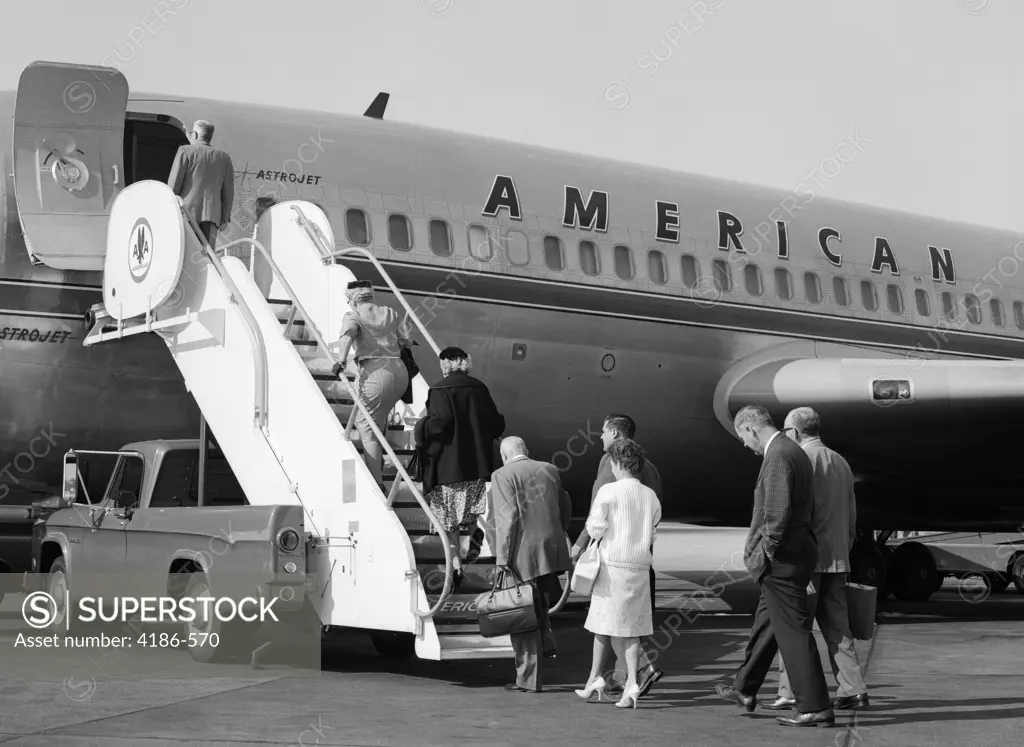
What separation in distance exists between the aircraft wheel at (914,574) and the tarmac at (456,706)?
28.3 feet

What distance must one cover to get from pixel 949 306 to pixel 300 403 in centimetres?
1087

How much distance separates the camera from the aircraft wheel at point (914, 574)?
19.2 meters

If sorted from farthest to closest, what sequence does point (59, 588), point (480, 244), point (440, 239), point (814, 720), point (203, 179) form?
point (480, 244)
point (440, 239)
point (203, 179)
point (59, 588)
point (814, 720)

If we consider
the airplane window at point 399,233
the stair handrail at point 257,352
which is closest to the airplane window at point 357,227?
the airplane window at point 399,233

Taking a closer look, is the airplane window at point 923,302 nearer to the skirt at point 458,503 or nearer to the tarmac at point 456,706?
the tarmac at point 456,706

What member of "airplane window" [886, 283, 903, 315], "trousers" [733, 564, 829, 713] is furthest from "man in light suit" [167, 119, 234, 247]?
"airplane window" [886, 283, 903, 315]

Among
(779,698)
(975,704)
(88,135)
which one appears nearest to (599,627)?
(779,698)

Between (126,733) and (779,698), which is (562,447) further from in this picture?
(126,733)

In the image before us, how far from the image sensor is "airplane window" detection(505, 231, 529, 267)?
13102mm

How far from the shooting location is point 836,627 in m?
7.62

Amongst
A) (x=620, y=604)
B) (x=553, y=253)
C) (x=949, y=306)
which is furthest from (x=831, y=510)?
(x=949, y=306)

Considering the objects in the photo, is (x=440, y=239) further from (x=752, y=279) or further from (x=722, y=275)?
(x=752, y=279)

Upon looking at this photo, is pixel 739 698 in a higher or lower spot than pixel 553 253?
lower

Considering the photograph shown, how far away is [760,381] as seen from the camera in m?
14.5
